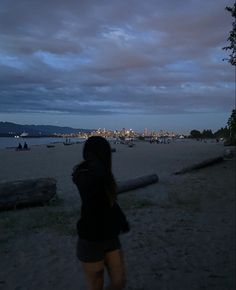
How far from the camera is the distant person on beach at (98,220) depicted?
3617 millimetres

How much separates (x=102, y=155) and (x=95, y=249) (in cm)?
77

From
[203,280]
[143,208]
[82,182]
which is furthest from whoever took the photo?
[143,208]

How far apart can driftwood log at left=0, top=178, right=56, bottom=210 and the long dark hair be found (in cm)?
727

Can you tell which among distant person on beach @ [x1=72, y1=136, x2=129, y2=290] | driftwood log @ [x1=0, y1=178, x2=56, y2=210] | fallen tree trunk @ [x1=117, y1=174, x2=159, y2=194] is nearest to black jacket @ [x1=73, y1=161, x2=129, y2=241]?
distant person on beach @ [x1=72, y1=136, x2=129, y2=290]

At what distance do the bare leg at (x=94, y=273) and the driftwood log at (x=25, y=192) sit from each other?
7224 millimetres

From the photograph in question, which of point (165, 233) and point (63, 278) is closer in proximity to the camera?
point (63, 278)

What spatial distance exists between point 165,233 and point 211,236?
2.79 ft

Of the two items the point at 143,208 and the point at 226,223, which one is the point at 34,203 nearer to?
the point at 143,208

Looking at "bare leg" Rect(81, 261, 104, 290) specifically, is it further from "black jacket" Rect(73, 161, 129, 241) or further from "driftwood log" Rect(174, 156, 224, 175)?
"driftwood log" Rect(174, 156, 224, 175)

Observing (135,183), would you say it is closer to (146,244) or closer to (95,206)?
(146,244)

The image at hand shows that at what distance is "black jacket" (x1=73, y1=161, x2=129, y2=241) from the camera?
11.8 feet

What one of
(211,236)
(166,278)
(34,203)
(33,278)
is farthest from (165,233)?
(34,203)

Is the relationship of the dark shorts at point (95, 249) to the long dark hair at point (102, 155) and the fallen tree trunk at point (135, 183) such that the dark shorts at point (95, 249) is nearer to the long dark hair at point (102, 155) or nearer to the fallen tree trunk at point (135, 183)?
the long dark hair at point (102, 155)

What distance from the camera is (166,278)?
5992mm
